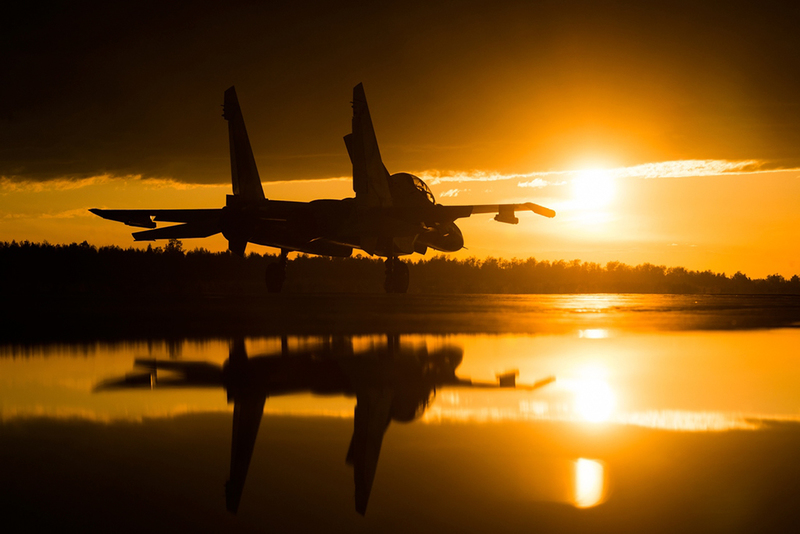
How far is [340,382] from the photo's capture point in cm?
661

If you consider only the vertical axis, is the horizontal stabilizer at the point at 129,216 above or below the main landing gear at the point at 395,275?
above

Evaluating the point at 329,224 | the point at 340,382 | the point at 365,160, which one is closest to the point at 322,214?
the point at 329,224

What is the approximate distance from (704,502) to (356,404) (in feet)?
9.76

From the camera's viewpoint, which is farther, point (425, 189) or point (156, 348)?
point (425, 189)

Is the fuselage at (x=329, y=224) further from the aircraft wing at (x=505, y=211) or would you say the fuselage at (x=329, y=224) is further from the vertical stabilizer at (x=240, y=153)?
the vertical stabilizer at (x=240, y=153)

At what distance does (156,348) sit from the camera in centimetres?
955

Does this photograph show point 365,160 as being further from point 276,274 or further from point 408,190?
point 276,274

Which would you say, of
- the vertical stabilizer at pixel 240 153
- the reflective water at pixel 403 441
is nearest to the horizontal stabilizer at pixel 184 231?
the vertical stabilizer at pixel 240 153

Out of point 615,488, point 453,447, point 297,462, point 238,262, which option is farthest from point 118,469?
point 238,262

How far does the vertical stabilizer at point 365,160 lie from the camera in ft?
68.8

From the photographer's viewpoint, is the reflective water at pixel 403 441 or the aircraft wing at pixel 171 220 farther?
the aircraft wing at pixel 171 220

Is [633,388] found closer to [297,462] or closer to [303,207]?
[297,462]

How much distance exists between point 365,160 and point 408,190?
10.8 feet

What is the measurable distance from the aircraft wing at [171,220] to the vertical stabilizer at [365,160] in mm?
5184
